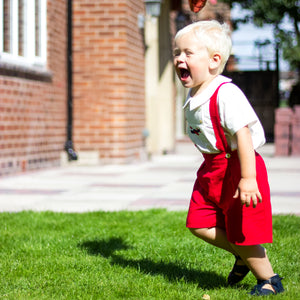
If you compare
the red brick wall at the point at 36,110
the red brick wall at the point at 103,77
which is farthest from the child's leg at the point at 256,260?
the red brick wall at the point at 103,77

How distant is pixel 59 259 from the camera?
14.4ft

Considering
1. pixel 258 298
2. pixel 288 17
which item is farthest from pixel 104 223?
pixel 288 17

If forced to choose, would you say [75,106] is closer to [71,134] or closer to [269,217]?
[71,134]

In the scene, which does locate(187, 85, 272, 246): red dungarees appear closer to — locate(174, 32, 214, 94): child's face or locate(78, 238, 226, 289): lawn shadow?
locate(174, 32, 214, 94): child's face

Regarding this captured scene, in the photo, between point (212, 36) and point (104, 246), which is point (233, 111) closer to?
point (212, 36)

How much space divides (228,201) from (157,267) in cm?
94

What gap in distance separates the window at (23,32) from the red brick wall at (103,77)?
1205 mm

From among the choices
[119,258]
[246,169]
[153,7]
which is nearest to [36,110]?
[153,7]

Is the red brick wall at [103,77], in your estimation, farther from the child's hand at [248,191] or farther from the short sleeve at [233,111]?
the child's hand at [248,191]

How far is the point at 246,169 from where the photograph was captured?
10.9 ft

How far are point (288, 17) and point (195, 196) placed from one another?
19.1m

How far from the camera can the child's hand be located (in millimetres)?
3309

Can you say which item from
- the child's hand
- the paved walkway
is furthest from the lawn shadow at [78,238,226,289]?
the paved walkway

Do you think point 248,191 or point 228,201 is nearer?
point 248,191
